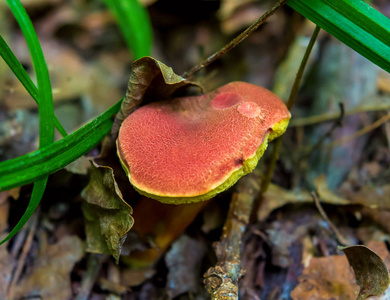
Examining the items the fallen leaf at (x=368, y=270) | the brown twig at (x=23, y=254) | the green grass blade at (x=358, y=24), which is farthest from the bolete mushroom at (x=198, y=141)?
the brown twig at (x=23, y=254)

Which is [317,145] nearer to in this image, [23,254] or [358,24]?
[358,24]

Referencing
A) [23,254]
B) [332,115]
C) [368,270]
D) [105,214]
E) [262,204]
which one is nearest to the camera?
[368,270]

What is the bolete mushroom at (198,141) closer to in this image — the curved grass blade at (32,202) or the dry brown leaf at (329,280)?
the curved grass blade at (32,202)

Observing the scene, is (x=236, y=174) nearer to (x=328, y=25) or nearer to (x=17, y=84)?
(x=328, y=25)

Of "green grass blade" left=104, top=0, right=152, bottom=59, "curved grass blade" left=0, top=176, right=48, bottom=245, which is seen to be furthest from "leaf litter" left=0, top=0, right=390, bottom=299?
"green grass blade" left=104, top=0, right=152, bottom=59

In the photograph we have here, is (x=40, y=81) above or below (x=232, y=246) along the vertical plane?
above

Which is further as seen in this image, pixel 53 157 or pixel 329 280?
pixel 329 280

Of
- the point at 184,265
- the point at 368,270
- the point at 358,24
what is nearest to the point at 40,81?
the point at 184,265
